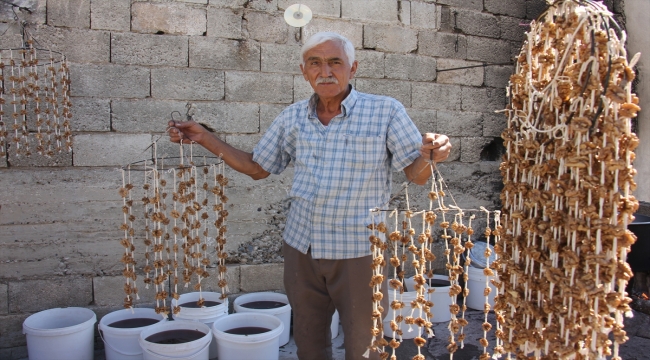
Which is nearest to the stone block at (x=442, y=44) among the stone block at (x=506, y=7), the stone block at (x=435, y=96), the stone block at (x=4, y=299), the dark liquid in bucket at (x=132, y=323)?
the stone block at (x=435, y=96)

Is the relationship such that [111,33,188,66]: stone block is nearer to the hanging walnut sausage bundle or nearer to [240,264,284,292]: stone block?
[240,264,284,292]: stone block

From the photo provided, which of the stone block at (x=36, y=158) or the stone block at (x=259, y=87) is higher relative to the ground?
the stone block at (x=259, y=87)

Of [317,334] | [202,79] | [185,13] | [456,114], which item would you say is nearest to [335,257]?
[317,334]

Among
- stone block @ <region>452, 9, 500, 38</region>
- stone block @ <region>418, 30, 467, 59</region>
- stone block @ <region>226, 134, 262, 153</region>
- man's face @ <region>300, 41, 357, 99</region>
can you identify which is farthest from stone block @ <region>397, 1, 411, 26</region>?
man's face @ <region>300, 41, 357, 99</region>

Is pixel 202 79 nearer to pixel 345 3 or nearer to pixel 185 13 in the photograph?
pixel 185 13

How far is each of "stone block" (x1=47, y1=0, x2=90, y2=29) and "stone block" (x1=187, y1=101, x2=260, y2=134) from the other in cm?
88

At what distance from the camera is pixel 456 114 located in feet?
14.4

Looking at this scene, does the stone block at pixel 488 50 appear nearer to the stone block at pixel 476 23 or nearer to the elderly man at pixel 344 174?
the stone block at pixel 476 23

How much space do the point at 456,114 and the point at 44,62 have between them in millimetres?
3155

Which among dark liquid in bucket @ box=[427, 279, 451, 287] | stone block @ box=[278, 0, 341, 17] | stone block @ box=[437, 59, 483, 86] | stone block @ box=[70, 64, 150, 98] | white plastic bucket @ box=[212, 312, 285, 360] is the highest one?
stone block @ box=[278, 0, 341, 17]

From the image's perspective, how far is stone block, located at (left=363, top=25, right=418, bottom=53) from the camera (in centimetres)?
405

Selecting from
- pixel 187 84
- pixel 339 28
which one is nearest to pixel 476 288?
pixel 339 28

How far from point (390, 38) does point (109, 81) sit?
215 centimetres

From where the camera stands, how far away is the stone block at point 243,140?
3730mm
